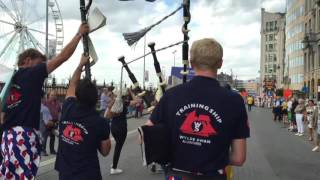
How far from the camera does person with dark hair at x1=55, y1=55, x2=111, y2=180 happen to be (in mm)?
4512

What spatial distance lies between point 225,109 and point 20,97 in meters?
2.01

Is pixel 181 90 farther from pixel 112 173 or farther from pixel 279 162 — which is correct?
pixel 279 162

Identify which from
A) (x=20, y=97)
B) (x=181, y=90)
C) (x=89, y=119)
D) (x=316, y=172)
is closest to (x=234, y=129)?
(x=181, y=90)

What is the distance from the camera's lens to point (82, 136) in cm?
452

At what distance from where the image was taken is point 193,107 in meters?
3.40

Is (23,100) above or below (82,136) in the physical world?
above

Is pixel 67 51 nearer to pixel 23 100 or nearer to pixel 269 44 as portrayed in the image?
pixel 23 100

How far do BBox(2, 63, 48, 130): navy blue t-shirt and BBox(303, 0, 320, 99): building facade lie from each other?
2675 inches

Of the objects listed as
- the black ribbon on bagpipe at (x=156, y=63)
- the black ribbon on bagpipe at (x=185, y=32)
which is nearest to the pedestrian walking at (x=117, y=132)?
the black ribbon on bagpipe at (x=156, y=63)

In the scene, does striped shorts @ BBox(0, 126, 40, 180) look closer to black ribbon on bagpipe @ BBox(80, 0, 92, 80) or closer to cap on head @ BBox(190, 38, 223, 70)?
black ribbon on bagpipe @ BBox(80, 0, 92, 80)

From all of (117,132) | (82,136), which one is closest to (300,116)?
(117,132)

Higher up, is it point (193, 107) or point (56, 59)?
point (56, 59)

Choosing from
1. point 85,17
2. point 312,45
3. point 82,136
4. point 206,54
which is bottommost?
point 82,136

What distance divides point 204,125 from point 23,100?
1892 mm
